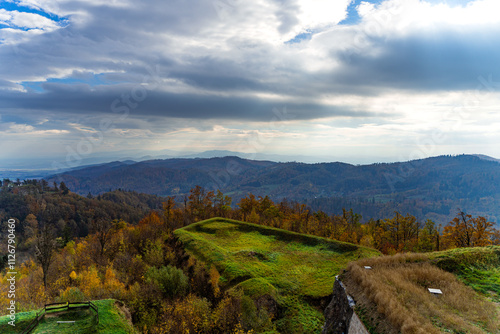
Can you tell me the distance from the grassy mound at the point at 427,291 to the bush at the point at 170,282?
2312 centimetres

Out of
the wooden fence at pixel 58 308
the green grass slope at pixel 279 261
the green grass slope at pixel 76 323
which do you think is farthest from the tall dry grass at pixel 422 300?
the wooden fence at pixel 58 308

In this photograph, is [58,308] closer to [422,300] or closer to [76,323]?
[76,323]

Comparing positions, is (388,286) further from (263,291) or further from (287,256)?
(287,256)

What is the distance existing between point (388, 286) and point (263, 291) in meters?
18.3

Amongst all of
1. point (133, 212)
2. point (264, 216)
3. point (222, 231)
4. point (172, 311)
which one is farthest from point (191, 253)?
point (133, 212)

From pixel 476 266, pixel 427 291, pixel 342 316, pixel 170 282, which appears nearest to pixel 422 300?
pixel 427 291

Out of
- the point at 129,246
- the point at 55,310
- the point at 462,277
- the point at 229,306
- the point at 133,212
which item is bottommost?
the point at 133,212

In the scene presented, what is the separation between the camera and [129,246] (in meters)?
59.6

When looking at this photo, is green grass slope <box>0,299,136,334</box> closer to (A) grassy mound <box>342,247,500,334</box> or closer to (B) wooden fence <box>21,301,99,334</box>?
(B) wooden fence <box>21,301,99,334</box>

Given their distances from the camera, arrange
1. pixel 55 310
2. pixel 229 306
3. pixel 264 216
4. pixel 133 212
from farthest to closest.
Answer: pixel 133 212 < pixel 264 216 < pixel 229 306 < pixel 55 310

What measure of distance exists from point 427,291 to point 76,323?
94.6 feet

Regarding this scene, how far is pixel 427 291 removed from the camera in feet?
58.3

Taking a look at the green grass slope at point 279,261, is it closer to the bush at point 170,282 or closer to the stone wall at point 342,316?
the stone wall at point 342,316

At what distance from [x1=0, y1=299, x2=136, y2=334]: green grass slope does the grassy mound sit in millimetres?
21288
